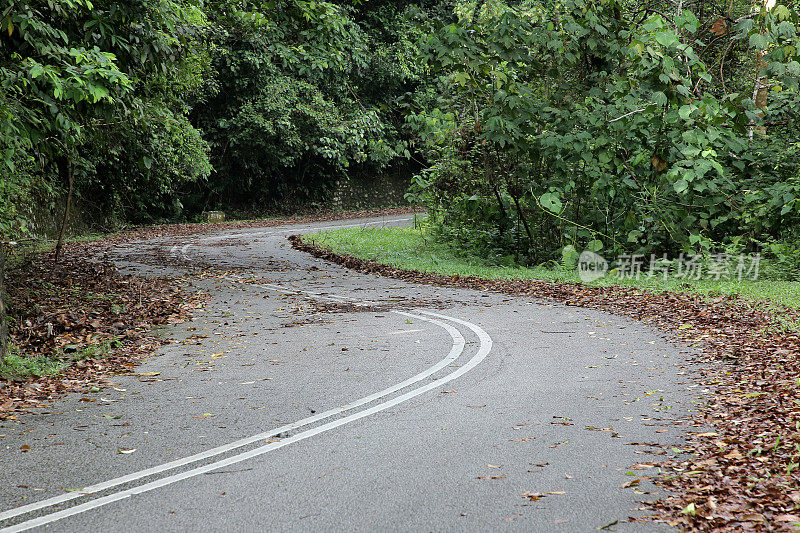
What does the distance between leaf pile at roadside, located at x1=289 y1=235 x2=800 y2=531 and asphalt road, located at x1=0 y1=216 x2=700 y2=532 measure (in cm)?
25

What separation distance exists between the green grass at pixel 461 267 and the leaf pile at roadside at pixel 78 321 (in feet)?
22.0

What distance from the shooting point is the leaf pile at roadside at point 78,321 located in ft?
25.6

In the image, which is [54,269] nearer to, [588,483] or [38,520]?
[38,520]

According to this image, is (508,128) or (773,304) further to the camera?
(508,128)

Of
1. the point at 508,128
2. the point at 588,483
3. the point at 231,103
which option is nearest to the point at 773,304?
the point at 508,128

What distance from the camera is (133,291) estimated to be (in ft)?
44.8

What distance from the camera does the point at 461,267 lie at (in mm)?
17891

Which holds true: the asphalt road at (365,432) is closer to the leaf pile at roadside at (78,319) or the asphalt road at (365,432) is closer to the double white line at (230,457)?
the double white line at (230,457)

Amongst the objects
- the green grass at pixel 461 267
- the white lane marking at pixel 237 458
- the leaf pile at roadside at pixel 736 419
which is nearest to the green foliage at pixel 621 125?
the green grass at pixel 461 267

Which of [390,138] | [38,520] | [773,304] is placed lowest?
[38,520]

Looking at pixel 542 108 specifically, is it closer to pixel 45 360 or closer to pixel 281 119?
pixel 45 360

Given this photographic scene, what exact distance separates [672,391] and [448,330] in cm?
394

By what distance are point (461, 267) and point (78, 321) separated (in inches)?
379

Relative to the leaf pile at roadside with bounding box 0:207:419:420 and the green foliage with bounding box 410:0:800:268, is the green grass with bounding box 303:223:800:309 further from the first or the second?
the leaf pile at roadside with bounding box 0:207:419:420
